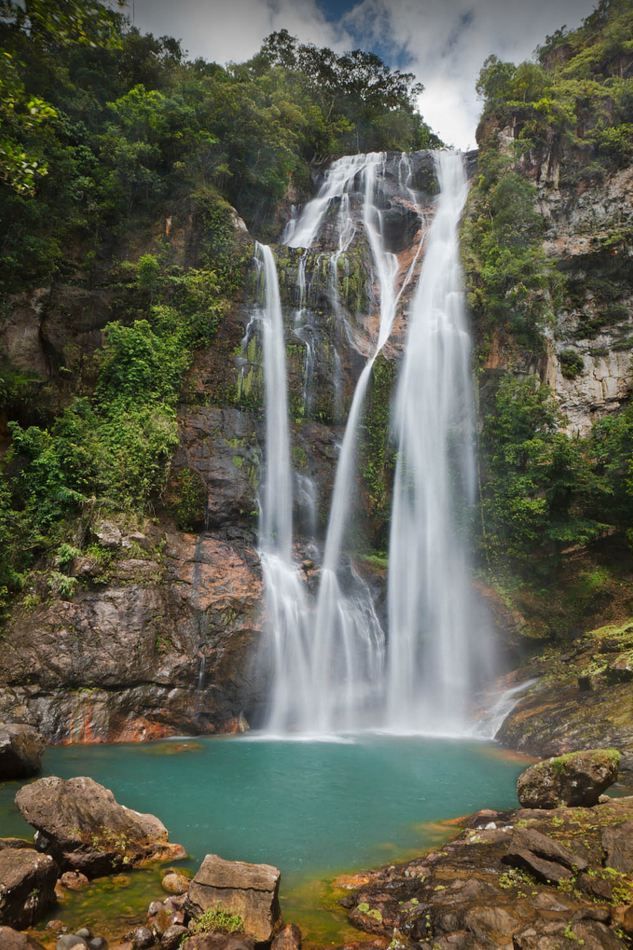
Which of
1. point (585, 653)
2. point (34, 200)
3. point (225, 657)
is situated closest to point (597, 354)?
point (585, 653)

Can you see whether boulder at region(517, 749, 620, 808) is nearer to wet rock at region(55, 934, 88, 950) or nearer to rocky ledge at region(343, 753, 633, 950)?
rocky ledge at region(343, 753, 633, 950)

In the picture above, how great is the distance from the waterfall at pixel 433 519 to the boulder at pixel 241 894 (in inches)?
397

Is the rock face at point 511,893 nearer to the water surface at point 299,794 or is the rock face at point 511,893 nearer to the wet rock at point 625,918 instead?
the wet rock at point 625,918

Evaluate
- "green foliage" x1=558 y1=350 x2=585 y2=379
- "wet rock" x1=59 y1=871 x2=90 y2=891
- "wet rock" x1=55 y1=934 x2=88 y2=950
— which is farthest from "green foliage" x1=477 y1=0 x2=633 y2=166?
"wet rock" x1=55 y1=934 x2=88 y2=950

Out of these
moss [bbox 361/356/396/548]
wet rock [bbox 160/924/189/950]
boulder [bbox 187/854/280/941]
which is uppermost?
moss [bbox 361/356/396/548]

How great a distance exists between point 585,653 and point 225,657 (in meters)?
8.72

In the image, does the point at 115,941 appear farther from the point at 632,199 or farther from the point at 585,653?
the point at 632,199

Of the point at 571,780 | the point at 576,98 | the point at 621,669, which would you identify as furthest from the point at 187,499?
the point at 576,98

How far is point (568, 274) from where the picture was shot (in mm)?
21203

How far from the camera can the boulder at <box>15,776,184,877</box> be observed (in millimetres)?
5156

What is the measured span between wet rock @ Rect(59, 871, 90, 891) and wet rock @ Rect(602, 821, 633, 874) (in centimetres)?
460

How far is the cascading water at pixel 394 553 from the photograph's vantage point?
1395cm

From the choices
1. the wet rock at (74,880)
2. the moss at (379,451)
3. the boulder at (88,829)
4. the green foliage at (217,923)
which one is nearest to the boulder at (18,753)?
the boulder at (88,829)

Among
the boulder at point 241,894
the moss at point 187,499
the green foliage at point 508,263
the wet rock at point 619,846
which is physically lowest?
the boulder at point 241,894
